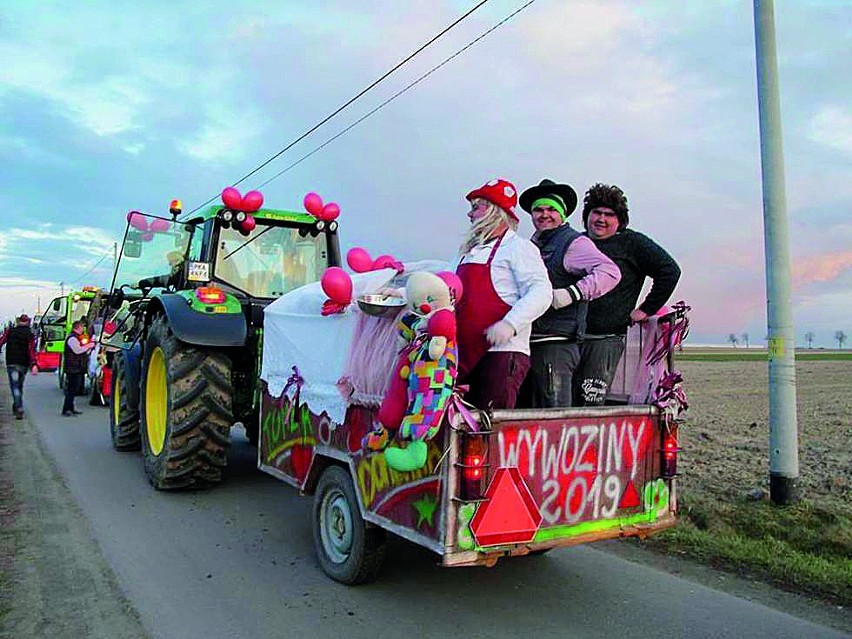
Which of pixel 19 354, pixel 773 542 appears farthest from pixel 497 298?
pixel 19 354

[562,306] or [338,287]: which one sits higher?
[338,287]

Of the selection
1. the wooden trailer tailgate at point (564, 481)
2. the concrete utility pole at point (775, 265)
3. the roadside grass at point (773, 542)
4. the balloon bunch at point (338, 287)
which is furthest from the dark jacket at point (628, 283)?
the concrete utility pole at point (775, 265)

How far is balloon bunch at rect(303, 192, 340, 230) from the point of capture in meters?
7.77

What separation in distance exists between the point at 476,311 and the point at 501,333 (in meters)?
0.22

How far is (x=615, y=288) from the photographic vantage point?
4.79 meters

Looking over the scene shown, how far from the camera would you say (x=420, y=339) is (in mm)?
3578

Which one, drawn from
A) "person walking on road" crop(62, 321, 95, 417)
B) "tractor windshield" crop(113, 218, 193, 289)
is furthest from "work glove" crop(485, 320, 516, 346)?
"person walking on road" crop(62, 321, 95, 417)

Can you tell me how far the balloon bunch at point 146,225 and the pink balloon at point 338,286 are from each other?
13.1 feet

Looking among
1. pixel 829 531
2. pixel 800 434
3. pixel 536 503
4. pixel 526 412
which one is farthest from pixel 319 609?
pixel 800 434

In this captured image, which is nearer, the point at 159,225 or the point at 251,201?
the point at 251,201

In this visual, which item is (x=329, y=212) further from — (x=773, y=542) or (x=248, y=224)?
(x=773, y=542)

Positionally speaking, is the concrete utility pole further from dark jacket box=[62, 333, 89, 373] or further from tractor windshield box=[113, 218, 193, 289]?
dark jacket box=[62, 333, 89, 373]

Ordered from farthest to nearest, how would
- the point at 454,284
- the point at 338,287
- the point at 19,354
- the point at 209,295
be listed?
the point at 19,354
the point at 209,295
the point at 338,287
the point at 454,284

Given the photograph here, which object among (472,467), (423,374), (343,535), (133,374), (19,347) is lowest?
(343,535)
